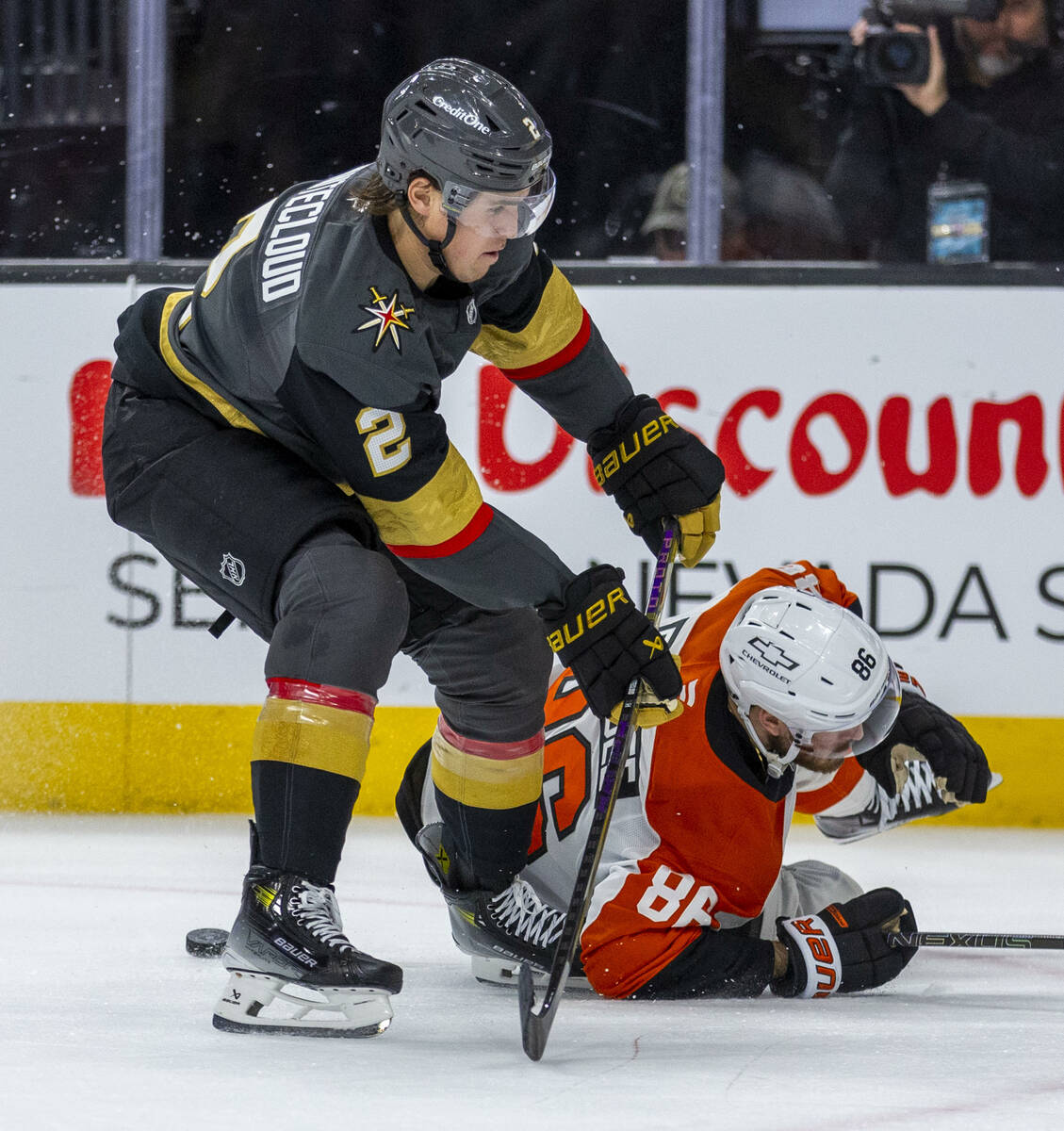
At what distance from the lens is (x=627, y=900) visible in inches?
82.7

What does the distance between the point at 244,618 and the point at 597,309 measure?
1.78m

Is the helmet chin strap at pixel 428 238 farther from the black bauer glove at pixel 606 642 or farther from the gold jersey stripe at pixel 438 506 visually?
the black bauer glove at pixel 606 642

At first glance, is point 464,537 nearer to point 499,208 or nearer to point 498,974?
point 499,208

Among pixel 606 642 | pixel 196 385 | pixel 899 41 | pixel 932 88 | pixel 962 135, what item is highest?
pixel 899 41

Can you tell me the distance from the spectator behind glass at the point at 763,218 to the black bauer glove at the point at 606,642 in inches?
77.7

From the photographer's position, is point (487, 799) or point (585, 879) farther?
point (487, 799)

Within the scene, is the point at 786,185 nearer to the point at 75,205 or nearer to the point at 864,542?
the point at 864,542

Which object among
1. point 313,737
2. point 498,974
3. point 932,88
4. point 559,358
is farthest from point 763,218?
point 313,737

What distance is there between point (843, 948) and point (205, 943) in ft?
2.86

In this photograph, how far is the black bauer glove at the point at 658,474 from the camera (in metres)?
2.29

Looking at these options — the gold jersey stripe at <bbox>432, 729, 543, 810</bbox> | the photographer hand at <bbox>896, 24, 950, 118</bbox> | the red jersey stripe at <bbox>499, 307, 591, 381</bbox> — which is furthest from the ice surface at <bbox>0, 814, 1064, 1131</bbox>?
the photographer hand at <bbox>896, 24, 950, 118</bbox>

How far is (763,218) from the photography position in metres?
3.70

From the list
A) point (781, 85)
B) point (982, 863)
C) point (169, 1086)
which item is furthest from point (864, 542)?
point (169, 1086)

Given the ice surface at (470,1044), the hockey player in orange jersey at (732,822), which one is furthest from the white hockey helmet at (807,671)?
the ice surface at (470,1044)
